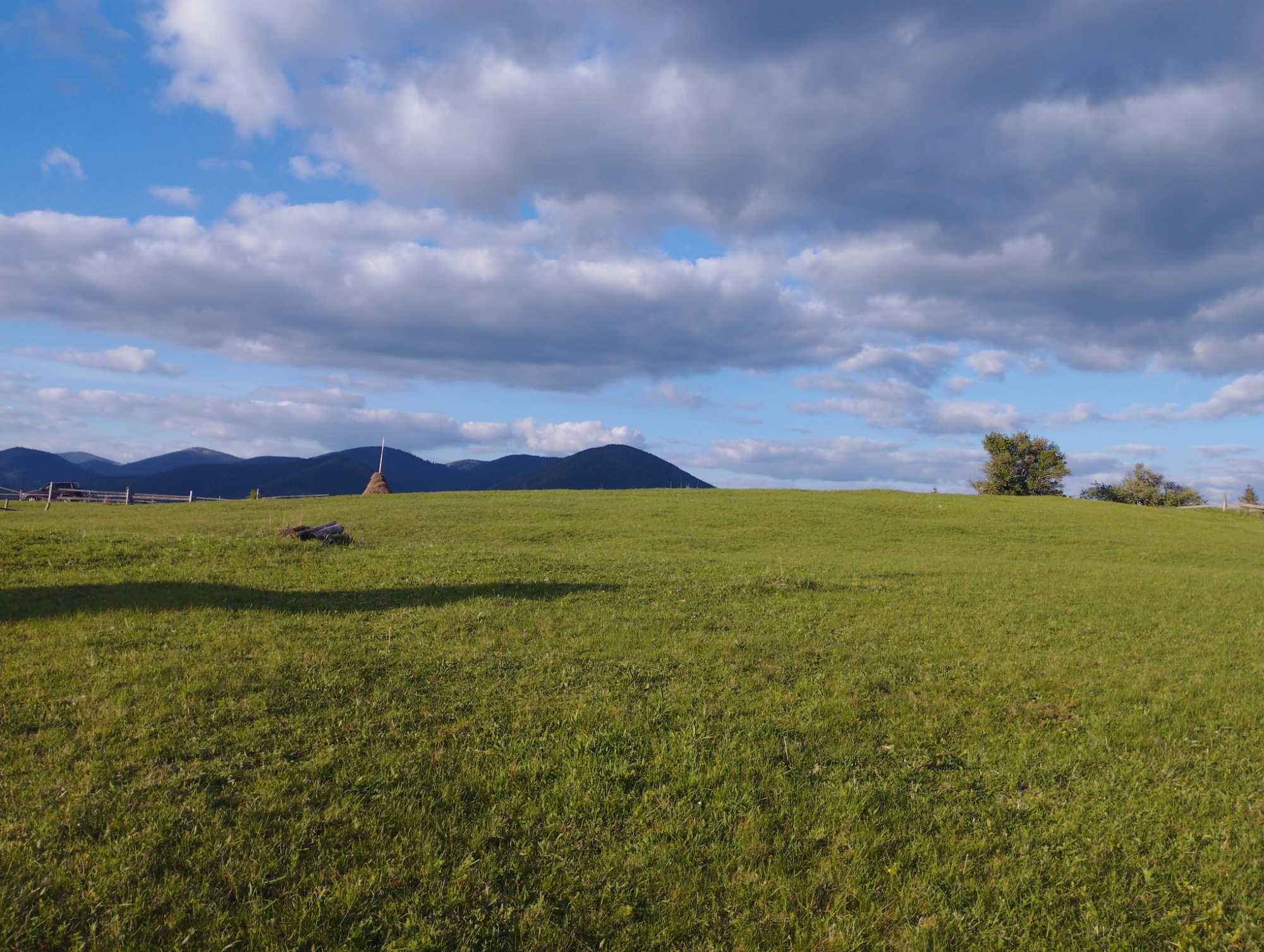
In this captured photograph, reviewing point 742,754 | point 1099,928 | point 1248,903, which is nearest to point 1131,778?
point 1248,903

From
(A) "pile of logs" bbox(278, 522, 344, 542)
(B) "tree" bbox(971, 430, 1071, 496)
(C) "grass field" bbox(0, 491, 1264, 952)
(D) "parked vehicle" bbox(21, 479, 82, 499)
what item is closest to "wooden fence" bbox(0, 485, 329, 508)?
(D) "parked vehicle" bbox(21, 479, 82, 499)

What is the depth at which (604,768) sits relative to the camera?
862 cm

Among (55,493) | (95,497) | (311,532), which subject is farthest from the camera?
(95,497)

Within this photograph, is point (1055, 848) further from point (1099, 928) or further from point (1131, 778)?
point (1131, 778)

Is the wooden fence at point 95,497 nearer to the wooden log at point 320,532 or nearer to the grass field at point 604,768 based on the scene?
the wooden log at point 320,532

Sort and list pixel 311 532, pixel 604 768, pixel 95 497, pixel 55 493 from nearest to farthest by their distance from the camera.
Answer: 1. pixel 604 768
2. pixel 311 532
3. pixel 55 493
4. pixel 95 497

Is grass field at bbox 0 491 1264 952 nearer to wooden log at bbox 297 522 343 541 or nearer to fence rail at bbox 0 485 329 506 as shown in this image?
wooden log at bbox 297 522 343 541

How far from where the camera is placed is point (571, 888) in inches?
257

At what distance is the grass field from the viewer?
625 centimetres

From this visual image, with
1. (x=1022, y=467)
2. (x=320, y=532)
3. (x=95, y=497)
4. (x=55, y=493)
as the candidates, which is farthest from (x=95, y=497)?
(x=1022, y=467)

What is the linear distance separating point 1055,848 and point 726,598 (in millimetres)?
11734

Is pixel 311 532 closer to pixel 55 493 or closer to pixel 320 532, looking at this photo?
pixel 320 532

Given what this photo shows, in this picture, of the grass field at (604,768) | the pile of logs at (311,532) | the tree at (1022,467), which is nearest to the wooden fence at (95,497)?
the pile of logs at (311,532)

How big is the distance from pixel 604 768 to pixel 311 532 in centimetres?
1965
